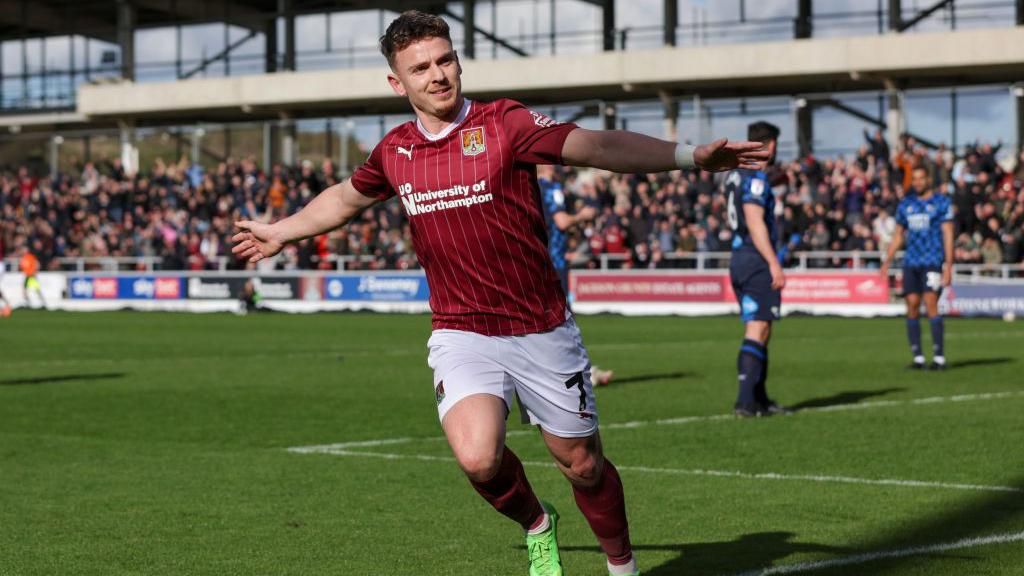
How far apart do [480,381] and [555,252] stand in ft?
31.6

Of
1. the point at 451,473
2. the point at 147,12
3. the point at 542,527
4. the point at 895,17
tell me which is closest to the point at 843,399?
the point at 451,473

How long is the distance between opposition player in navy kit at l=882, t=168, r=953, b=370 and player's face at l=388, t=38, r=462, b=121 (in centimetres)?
1220

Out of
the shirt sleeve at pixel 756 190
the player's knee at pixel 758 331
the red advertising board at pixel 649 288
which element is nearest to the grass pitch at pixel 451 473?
the player's knee at pixel 758 331

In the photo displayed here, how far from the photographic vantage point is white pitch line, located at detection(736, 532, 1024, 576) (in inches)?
250

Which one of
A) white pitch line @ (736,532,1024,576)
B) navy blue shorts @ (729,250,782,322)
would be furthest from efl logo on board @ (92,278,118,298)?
white pitch line @ (736,532,1024,576)

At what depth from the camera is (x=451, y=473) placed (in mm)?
9594

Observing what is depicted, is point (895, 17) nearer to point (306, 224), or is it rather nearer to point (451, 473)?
point (451, 473)

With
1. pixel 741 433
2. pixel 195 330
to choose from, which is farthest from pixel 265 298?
pixel 741 433

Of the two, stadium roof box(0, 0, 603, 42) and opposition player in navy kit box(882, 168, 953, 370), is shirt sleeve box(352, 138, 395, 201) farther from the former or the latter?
stadium roof box(0, 0, 603, 42)

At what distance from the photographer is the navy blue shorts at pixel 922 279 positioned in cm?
1720

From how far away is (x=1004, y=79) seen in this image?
47.5 meters

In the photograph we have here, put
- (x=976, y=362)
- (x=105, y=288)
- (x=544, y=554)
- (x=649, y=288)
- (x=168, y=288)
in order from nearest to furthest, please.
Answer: (x=544, y=554)
(x=976, y=362)
(x=649, y=288)
(x=168, y=288)
(x=105, y=288)

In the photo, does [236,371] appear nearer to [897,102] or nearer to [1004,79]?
[897,102]

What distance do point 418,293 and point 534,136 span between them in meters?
33.1
